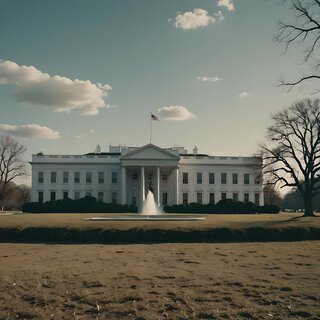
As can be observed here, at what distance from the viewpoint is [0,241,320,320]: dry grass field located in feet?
23.7

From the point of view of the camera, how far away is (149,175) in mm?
71375

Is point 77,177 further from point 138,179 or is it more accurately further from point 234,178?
point 234,178

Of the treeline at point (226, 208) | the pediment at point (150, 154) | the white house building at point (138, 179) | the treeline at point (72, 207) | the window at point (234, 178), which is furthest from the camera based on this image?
the window at point (234, 178)

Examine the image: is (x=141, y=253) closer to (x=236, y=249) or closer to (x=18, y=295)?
(x=236, y=249)

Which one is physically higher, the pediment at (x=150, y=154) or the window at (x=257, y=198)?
the pediment at (x=150, y=154)

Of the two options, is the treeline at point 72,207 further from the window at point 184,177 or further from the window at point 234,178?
the window at point 234,178

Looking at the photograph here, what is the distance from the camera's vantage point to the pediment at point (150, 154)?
65500 millimetres

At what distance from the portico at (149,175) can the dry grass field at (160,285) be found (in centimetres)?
5069

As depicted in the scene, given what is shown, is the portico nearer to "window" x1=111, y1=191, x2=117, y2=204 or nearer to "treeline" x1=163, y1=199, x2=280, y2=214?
"window" x1=111, y1=191, x2=117, y2=204

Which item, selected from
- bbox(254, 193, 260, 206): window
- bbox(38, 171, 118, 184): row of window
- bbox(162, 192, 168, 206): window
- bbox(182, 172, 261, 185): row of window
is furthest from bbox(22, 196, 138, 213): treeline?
bbox(254, 193, 260, 206): window

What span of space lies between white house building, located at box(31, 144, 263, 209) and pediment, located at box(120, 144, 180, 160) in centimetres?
159

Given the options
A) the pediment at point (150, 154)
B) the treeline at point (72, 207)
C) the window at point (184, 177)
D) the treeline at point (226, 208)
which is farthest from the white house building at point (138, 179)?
the treeline at point (72, 207)

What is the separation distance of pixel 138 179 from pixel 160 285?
6216cm

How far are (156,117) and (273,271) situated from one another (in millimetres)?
45363
